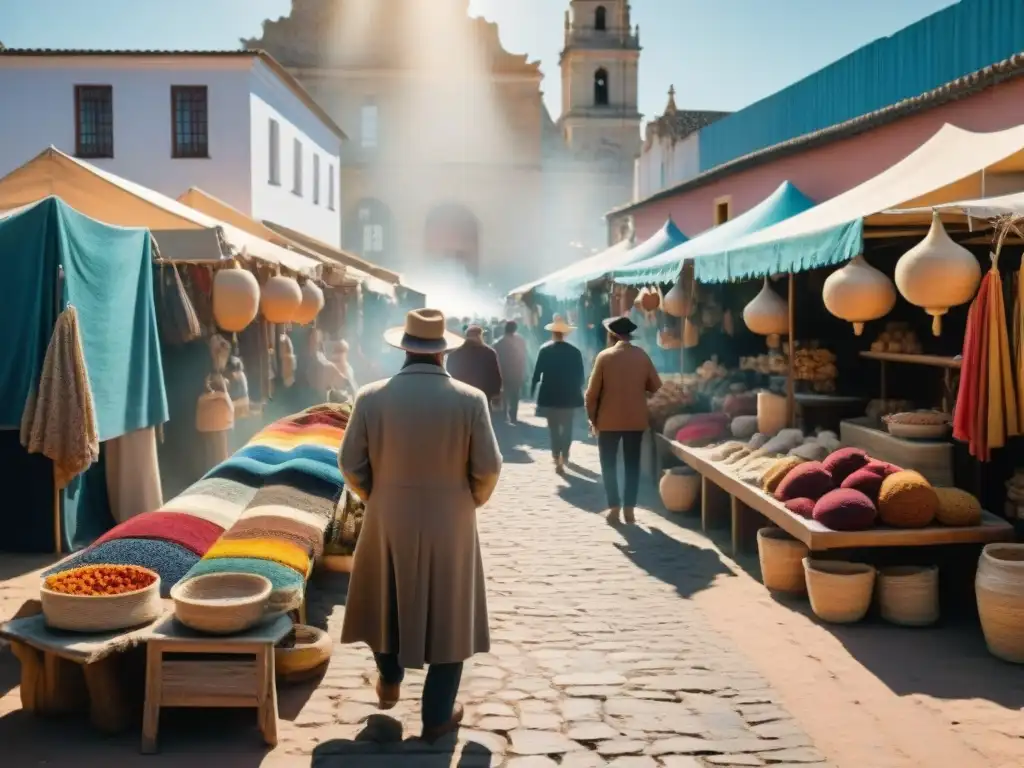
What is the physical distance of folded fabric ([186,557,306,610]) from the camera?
180 inches

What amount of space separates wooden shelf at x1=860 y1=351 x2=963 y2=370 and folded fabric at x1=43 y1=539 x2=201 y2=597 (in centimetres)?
489

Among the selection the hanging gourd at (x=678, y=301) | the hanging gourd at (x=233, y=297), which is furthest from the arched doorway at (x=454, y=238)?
the hanging gourd at (x=233, y=297)

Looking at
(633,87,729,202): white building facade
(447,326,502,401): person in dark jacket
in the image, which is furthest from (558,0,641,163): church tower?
(447,326,502,401): person in dark jacket

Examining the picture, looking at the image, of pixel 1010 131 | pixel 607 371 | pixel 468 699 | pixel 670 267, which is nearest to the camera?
pixel 468 699

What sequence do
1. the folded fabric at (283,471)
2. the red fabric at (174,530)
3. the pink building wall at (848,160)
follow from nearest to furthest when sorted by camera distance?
the red fabric at (174,530) < the folded fabric at (283,471) < the pink building wall at (848,160)

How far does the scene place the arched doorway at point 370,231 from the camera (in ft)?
144

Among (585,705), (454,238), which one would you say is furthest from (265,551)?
(454,238)

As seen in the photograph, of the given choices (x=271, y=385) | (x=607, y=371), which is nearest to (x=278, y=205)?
(x=271, y=385)

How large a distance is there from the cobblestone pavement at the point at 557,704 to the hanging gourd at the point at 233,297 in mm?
2607

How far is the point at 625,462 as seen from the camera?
8.89 metres

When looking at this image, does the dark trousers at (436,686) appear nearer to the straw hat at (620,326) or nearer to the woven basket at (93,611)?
the woven basket at (93,611)

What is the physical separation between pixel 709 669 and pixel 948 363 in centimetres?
309

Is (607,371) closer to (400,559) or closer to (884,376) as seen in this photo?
(884,376)

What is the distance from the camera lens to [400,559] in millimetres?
4199
